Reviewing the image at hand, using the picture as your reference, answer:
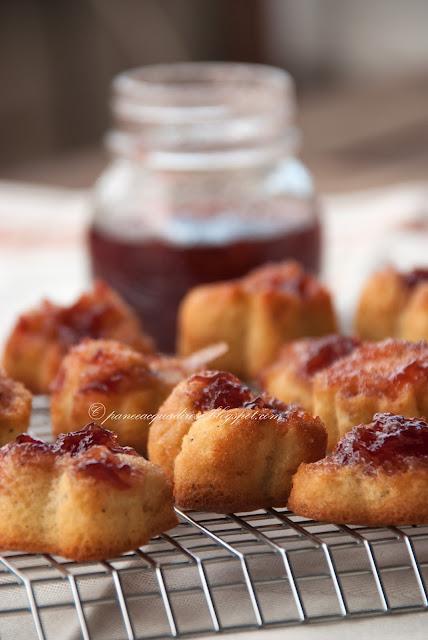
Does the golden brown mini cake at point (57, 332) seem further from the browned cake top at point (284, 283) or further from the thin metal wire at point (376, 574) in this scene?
the thin metal wire at point (376, 574)

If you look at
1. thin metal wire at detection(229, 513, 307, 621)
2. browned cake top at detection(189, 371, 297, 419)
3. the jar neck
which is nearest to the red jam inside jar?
the jar neck

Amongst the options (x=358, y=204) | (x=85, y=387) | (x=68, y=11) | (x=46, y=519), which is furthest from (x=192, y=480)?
(x=68, y=11)

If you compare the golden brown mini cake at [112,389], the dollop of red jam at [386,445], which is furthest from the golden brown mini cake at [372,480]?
the golden brown mini cake at [112,389]

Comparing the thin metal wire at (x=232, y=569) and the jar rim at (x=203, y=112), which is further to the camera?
the jar rim at (x=203, y=112)

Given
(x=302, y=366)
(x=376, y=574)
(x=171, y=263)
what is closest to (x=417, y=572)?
(x=376, y=574)

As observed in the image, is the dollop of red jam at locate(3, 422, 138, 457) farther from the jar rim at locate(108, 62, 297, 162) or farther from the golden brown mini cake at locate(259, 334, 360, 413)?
the jar rim at locate(108, 62, 297, 162)

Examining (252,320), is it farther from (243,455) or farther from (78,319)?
(243,455)

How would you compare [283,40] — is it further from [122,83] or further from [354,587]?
[354,587]
